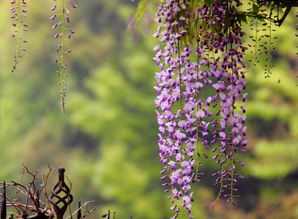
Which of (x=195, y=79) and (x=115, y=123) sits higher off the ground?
(x=195, y=79)

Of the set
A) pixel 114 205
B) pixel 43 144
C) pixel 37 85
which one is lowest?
pixel 114 205

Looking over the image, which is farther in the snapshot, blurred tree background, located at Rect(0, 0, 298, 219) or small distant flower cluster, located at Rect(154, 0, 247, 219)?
blurred tree background, located at Rect(0, 0, 298, 219)

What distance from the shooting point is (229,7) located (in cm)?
197

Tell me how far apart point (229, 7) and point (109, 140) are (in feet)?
48.2

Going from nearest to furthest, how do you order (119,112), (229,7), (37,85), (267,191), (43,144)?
1. (229,7)
2. (267,191)
3. (119,112)
4. (43,144)
5. (37,85)

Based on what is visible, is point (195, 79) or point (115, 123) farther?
point (115, 123)

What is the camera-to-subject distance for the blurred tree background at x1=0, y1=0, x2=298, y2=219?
1099 cm

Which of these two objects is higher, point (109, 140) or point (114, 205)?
point (109, 140)

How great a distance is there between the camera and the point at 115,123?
16219 millimetres

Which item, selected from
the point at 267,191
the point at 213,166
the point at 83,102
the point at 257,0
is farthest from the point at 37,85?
the point at 257,0

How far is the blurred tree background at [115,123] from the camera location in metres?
11.0

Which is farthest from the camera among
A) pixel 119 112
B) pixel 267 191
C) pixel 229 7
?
pixel 119 112

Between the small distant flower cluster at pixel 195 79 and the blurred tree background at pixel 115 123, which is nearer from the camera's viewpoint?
the small distant flower cluster at pixel 195 79

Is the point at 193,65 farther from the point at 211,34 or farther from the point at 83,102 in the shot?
the point at 83,102
